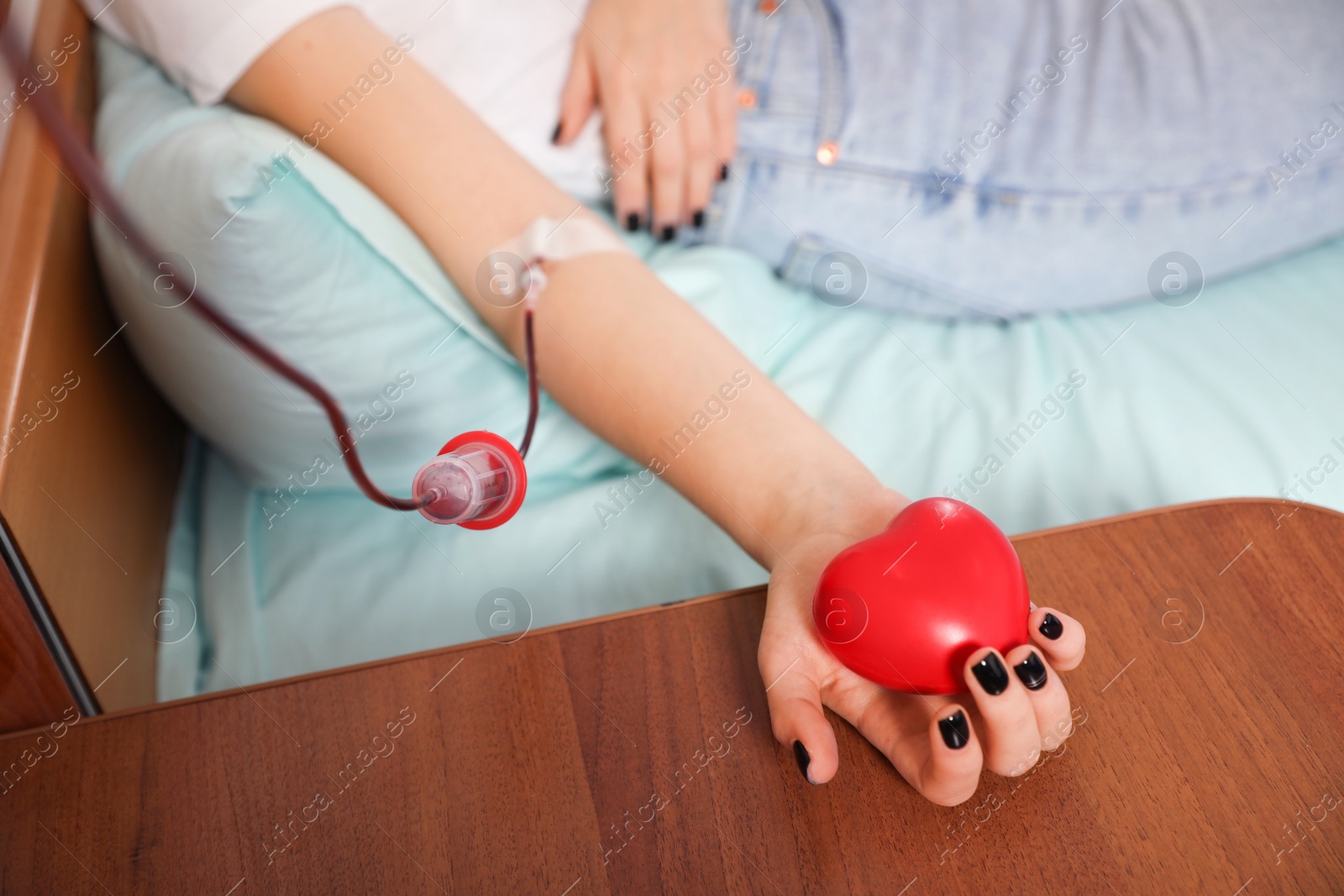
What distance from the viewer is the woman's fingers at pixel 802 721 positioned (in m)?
0.42

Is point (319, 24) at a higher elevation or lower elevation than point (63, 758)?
higher

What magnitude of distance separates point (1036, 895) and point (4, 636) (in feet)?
1.85

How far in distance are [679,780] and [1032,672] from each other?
194 millimetres

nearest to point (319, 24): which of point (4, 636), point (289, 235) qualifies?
point (289, 235)

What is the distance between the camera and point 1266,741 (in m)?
0.44

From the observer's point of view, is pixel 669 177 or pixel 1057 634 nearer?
pixel 1057 634

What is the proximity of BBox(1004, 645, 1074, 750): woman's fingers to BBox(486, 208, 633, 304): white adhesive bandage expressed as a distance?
445 mm

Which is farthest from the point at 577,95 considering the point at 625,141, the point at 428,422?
the point at 428,422

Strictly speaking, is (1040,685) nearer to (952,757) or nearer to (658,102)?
(952,757)

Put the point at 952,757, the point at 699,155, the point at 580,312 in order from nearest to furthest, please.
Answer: the point at 952,757, the point at 580,312, the point at 699,155

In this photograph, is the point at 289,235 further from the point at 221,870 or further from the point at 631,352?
the point at 221,870

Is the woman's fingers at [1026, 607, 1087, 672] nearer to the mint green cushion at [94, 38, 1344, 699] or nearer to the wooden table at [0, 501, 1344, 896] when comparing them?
the wooden table at [0, 501, 1344, 896]

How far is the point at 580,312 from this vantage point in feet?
2.17

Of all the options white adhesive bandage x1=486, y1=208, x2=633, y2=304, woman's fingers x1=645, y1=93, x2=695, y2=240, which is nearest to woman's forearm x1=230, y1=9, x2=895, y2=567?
white adhesive bandage x1=486, y1=208, x2=633, y2=304
